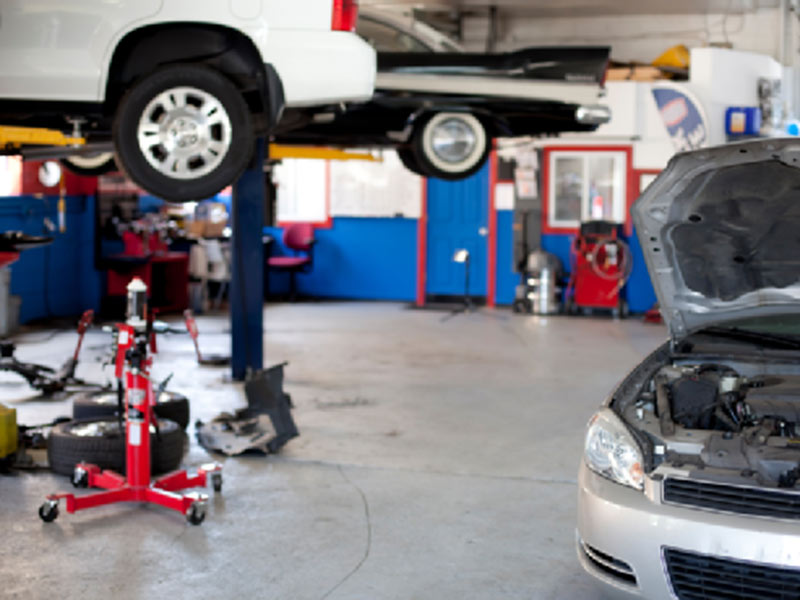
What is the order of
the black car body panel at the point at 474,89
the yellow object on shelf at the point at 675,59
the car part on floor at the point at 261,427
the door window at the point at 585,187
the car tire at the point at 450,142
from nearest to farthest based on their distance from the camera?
1. the car part on floor at the point at 261,427
2. the black car body panel at the point at 474,89
3. the car tire at the point at 450,142
4. the door window at the point at 585,187
5. the yellow object on shelf at the point at 675,59

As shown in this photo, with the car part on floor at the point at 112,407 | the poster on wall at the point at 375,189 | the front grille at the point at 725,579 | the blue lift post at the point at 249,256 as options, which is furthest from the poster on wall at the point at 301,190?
the front grille at the point at 725,579

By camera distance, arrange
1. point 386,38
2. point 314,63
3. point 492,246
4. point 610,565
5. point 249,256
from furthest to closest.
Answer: point 492,246 → point 386,38 → point 249,256 → point 314,63 → point 610,565

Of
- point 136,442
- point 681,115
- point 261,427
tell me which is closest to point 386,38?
point 261,427

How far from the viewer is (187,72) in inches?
174

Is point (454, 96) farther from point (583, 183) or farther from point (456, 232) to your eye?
point (456, 232)

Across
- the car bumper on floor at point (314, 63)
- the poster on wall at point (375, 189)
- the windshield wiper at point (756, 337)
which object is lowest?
the windshield wiper at point (756, 337)

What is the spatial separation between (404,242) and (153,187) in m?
9.04

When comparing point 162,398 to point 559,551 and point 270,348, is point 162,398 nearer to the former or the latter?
point 559,551

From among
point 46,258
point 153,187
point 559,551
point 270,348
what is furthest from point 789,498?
point 46,258

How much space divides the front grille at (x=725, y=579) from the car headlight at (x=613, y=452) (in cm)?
26

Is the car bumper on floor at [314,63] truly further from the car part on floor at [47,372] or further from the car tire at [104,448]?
the car part on floor at [47,372]

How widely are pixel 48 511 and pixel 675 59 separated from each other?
398 inches

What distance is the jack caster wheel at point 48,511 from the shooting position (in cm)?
425

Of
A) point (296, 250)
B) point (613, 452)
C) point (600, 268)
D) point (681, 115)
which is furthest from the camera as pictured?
point (296, 250)
